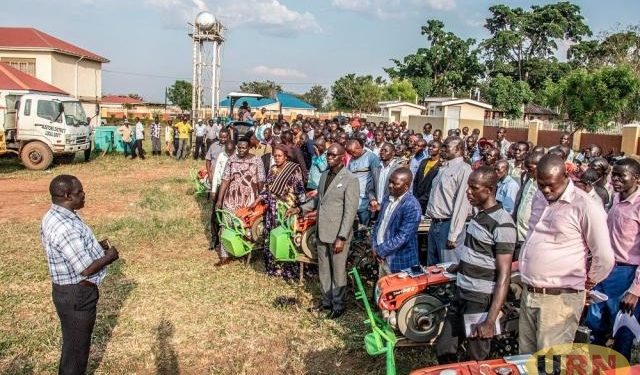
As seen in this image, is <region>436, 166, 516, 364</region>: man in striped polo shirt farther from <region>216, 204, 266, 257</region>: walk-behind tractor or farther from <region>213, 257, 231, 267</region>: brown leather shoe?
<region>213, 257, 231, 267</region>: brown leather shoe

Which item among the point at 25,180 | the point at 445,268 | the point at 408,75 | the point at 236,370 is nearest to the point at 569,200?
the point at 445,268

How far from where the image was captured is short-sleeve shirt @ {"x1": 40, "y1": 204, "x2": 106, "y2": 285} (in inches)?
140

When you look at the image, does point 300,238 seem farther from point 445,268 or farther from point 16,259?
point 16,259

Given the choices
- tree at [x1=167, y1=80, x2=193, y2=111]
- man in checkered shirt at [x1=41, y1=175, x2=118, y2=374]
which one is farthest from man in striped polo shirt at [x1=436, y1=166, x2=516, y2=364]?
tree at [x1=167, y1=80, x2=193, y2=111]

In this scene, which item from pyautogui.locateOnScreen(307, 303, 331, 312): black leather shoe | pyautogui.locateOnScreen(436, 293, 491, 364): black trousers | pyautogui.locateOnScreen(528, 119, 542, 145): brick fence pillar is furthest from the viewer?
pyautogui.locateOnScreen(528, 119, 542, 145): brick fence pillar

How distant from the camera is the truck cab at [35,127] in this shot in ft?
52.3

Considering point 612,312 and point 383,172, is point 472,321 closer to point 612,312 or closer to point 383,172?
point 612,312

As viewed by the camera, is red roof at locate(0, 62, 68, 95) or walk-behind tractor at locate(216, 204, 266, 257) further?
red roof at locate(0, 62, 68, 95)

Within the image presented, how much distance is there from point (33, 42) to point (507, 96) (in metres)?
35.1

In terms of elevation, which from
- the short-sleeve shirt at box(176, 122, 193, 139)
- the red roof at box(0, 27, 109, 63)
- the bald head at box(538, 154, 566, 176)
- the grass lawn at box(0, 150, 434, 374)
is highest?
the red roof at box(0, 27, 109, 63)

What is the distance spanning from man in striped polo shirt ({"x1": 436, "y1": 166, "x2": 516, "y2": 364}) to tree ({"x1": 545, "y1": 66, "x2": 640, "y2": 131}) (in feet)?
87.5

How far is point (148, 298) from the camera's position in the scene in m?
6.05

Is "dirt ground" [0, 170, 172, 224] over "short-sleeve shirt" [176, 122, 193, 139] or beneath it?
beneath

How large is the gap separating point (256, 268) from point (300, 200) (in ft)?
4.12
